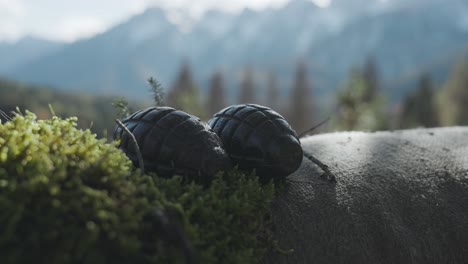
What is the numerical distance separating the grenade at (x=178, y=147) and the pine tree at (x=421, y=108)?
39.1 meters

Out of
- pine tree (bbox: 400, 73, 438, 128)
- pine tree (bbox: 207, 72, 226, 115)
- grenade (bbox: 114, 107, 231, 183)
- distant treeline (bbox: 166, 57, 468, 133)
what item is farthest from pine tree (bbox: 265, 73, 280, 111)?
grenade (bbox: 114, 107, 231, 183)

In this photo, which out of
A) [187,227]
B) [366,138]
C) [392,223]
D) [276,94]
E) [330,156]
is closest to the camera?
[187,227]

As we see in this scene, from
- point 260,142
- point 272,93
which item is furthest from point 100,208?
point 272,93

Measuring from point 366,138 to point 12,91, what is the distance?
359ft

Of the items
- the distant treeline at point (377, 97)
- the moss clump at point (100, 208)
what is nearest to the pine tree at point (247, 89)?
the distant treeline at point (377, 97)

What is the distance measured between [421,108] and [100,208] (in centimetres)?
4318

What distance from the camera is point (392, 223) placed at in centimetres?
306

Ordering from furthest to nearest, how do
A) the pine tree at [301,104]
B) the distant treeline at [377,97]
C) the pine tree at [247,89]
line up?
the pine tree at [247,89] < the pine tree at [301,104] < the distant treeline at [377,97]

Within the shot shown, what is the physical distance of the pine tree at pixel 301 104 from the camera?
137 feet

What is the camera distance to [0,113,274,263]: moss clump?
1789 mm

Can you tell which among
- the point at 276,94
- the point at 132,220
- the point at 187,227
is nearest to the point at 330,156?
the point at 187,227

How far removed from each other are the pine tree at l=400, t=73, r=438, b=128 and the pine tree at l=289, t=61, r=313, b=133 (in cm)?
943

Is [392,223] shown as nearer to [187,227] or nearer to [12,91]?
[187,227]

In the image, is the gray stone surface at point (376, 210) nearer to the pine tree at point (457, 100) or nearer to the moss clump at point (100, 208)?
the moss clump at point (100, 208)
